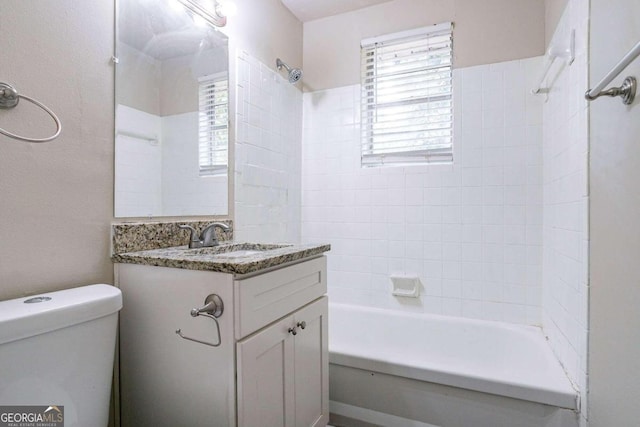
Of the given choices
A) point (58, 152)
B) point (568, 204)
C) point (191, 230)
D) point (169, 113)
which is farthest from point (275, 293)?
point (568, 204)

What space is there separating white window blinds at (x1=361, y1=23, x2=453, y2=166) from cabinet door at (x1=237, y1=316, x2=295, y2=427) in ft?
4.85

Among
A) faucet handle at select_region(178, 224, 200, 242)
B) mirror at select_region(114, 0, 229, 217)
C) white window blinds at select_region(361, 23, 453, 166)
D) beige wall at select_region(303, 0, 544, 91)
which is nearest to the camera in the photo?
mirror at select_region(114, 0, 229, 217)

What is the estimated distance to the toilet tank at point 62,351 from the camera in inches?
29.6

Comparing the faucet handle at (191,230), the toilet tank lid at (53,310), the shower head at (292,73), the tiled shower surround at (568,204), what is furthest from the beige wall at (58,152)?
the tiled shower surround at (568,204)

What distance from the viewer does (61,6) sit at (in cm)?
102

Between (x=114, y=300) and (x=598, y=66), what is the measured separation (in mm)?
1721

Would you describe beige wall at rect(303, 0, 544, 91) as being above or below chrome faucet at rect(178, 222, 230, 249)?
above

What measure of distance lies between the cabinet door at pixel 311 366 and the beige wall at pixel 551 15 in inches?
69.5

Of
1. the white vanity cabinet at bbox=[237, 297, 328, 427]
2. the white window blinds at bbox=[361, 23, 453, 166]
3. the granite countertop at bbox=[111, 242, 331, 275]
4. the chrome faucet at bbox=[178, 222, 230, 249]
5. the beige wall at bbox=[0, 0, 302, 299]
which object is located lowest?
the white vanity cabinet at bbox=[237, 297, 328, 427]

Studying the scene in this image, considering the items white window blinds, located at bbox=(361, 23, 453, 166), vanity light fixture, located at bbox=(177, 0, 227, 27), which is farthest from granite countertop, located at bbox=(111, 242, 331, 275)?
white window blinds, located at bbox=(361, 23, 453, 166)

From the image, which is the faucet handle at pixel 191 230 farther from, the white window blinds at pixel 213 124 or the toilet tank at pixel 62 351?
the toilet tank at pixel 62 351

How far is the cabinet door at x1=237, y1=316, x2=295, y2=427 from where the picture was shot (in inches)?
38.3

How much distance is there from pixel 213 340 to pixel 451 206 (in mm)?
1662

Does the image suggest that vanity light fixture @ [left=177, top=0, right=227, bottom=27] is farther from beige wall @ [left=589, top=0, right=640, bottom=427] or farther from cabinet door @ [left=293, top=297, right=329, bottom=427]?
beige wall @ [left=589, top=0, right=640, bottom=427]
